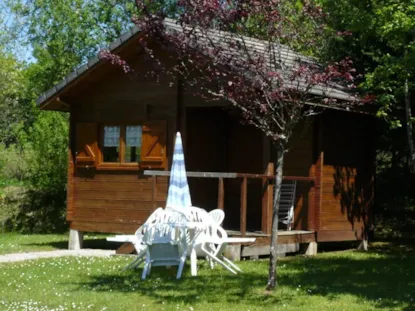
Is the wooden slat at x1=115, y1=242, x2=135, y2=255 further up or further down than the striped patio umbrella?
further down

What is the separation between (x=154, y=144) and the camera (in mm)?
14703

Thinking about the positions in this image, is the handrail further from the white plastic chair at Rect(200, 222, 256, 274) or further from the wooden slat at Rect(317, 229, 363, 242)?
the white plastic chair at Rect(200, 222, 256, 274)

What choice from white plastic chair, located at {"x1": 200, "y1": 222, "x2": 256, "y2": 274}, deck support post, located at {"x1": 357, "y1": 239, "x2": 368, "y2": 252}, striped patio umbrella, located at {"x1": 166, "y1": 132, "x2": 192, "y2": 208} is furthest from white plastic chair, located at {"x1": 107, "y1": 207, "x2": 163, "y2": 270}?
deck support post, located at {"x1": 357, "y1": 239, "x2": 368, "y2": 252}

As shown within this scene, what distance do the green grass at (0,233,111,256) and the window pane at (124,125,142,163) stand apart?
7.79 feet

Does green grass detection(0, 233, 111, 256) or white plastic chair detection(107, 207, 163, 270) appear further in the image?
green grass detection(0, 233, 111, 256)

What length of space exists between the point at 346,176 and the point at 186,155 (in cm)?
329

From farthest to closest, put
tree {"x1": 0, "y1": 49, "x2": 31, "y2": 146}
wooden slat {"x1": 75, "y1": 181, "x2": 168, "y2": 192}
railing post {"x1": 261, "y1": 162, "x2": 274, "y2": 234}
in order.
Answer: tree {"x1": 0, "y1": 49, "x2": 31, "y2": 146} → wooden slat {"x1": 75, "y1": 181, "x2": 168, "y2": 192} → railing post {"x1": 261, "y1": 162, "x2": 274, "y2": 234}

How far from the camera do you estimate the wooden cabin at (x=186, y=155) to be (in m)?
14.7

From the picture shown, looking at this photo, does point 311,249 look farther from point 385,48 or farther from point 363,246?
point 385,48

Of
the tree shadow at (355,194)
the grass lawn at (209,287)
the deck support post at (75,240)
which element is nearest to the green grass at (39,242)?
the deck support post at (75,240)

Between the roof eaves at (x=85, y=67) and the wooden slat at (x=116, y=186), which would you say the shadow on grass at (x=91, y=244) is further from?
the roof eaves at (x=85, y=67)

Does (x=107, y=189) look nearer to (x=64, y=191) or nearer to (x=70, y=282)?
(x=70, y=282)

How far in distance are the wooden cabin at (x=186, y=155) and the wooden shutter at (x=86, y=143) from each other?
2cm

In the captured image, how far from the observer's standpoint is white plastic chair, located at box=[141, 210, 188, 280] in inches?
423
